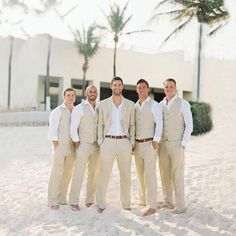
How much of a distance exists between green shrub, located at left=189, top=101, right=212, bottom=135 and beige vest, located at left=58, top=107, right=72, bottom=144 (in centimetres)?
1021

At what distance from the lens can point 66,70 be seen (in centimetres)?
2659

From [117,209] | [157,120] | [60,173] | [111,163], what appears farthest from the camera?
[60,173]

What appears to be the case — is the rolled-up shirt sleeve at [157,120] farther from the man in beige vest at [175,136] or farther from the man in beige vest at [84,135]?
the man in beige vest at [84,135]

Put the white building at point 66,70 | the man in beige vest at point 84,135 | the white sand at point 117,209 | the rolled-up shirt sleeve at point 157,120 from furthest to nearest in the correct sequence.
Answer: the white building at point 66,70 < the man in beige vest at point 84,135 < the rolled-up shirt sleeve at point 157,120 < the white sand at point 117,209

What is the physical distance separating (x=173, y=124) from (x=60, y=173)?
5.95ft

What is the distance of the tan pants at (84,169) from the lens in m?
7.22

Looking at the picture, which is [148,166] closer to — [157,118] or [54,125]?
[157,118]

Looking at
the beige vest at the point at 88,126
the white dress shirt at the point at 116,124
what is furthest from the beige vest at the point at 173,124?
the beige vest at the point at 88,126

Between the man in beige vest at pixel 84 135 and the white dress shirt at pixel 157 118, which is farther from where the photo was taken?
the man in beige vest at pixel 84 135

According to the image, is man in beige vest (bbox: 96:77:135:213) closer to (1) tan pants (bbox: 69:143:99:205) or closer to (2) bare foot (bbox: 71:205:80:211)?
(1) tan pants (bbox: 69:143:99:205)

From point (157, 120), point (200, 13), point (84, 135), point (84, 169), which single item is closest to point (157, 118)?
point (157, 120)

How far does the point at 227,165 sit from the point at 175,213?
4236mm

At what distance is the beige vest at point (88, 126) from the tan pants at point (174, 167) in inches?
38.5

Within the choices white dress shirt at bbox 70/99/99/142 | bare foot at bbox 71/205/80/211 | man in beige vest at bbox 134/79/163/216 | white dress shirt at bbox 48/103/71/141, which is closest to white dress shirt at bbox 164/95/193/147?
man in beige vest at bbox 134/79/163/216
